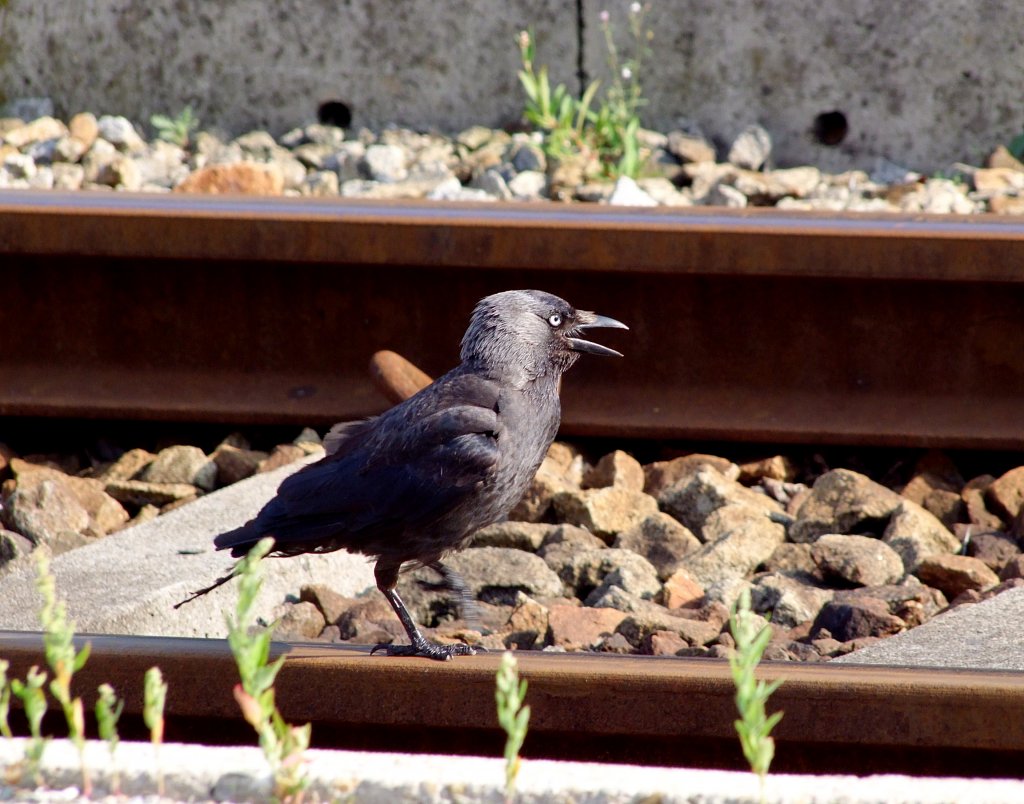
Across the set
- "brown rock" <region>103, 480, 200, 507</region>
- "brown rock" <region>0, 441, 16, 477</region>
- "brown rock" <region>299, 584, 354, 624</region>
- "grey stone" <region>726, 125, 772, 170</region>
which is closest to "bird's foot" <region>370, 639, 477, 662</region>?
"brown rock" <region>299, 584, 354, 624</region>

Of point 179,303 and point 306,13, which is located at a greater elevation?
point 306,13

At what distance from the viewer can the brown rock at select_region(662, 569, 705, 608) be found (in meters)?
4.03

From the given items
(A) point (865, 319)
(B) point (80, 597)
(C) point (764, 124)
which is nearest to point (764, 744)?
(B) point (80, 597)

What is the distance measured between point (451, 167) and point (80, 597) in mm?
4812

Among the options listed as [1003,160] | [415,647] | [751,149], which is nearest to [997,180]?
[1003,160]

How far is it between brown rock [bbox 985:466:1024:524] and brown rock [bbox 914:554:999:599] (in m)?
0.52

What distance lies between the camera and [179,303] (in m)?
5.53

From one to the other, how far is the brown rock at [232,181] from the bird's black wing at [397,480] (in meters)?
4.18

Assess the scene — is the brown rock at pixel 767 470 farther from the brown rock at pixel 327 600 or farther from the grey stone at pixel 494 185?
the grey stone at pixel 494 185

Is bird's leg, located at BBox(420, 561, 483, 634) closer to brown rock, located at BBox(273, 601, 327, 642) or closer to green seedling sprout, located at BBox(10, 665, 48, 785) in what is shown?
brown rock, located at BBox(273, 601, 327, 642)

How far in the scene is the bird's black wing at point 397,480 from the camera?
A: 315 cm

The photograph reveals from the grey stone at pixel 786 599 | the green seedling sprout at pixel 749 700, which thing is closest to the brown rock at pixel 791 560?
the grey stone at pixel 786 599

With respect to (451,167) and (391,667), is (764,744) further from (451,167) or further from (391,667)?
(451,167)

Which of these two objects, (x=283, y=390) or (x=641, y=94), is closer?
(x=283, y=390)
